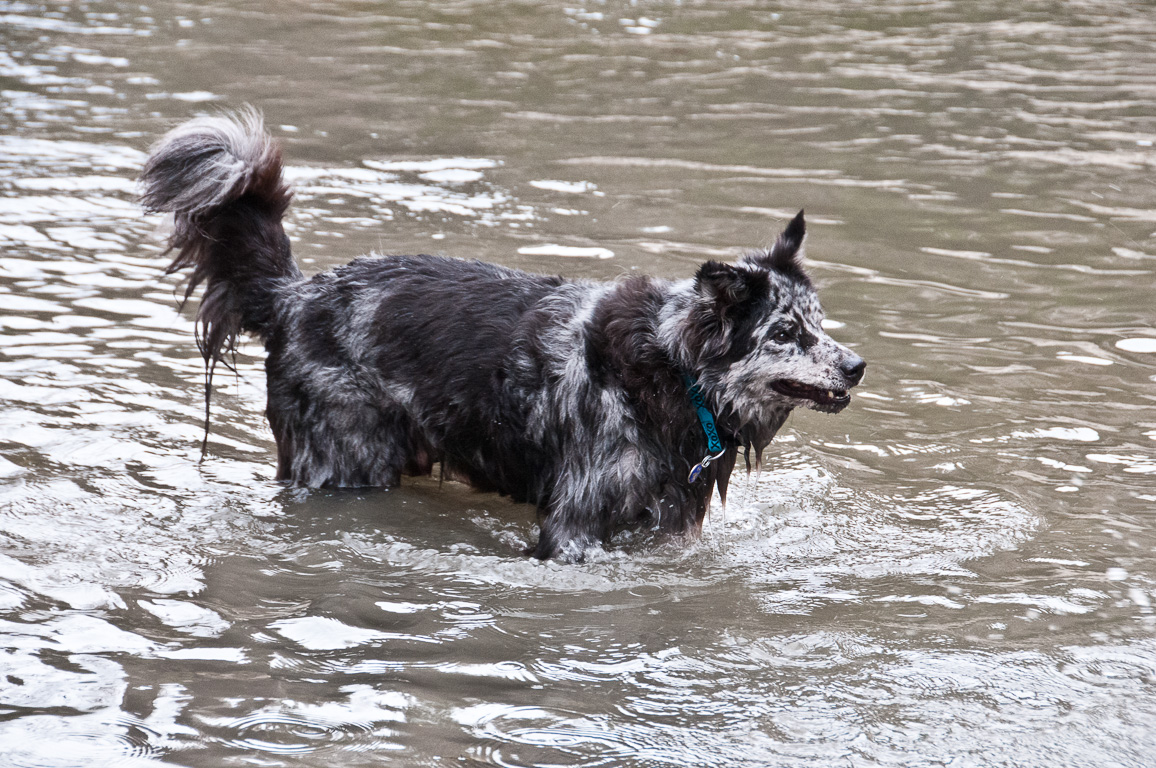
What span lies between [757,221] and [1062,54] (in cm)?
881

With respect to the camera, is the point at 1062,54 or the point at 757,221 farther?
the point at 1062,54

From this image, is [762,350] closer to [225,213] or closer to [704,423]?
[704,423]

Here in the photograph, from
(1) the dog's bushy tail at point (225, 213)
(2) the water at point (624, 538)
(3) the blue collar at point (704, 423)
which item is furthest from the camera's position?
(1) the dog's bushy tail at point (225, 213)

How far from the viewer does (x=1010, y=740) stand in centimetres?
438

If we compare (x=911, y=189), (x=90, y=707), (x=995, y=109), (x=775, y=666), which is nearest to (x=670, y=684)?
(x=775, y=666)

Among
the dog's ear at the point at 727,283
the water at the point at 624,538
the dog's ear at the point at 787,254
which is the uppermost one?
the dog's ear at the point at 787,254

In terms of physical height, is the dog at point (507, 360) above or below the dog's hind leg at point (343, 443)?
above

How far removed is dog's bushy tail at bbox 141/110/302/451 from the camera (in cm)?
630

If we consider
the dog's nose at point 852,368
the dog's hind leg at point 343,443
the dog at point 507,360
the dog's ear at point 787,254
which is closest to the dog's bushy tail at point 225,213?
the dog at point 507,360

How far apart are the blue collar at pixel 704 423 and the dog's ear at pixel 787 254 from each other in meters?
0.67

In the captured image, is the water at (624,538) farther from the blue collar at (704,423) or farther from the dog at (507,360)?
the blue collar at (704,423)

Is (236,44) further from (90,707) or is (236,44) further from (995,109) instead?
(90,707)

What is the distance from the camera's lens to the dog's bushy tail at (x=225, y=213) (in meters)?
6.30

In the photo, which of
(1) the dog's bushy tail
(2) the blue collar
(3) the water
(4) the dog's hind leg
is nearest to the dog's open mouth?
(2) the blue collar
